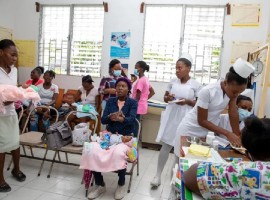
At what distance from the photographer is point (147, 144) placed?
169 inches

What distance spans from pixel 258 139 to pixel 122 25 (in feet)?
13.6

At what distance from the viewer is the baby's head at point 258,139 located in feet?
3.04

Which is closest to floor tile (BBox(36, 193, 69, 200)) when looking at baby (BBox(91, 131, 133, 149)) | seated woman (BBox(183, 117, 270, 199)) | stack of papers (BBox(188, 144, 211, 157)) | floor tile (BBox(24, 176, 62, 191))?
floor tile (BBox(24, 176, 62, 191))

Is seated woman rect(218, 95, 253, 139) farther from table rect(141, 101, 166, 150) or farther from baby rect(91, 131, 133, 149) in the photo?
table rect(141, 101, 166, 150)

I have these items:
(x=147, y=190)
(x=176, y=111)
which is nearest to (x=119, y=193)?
(x=147, y=190)

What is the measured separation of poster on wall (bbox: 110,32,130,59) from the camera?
472 centimetres

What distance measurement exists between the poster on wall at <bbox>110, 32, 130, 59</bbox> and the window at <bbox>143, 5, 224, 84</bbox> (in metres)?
0.34

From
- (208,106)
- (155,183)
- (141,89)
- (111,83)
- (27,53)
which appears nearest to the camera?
(208,106)

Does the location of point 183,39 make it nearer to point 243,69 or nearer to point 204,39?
point 204,39

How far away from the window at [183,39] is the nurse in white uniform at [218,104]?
2607 mm

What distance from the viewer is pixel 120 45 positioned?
4.76 metres

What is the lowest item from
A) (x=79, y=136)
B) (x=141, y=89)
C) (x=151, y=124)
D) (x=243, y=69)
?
(x=151, y=124)

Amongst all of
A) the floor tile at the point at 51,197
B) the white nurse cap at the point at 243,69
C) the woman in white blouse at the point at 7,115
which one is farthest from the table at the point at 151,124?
the white nurse cap at the point at 243,69

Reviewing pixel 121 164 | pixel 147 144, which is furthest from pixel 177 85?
pixel 147 144
